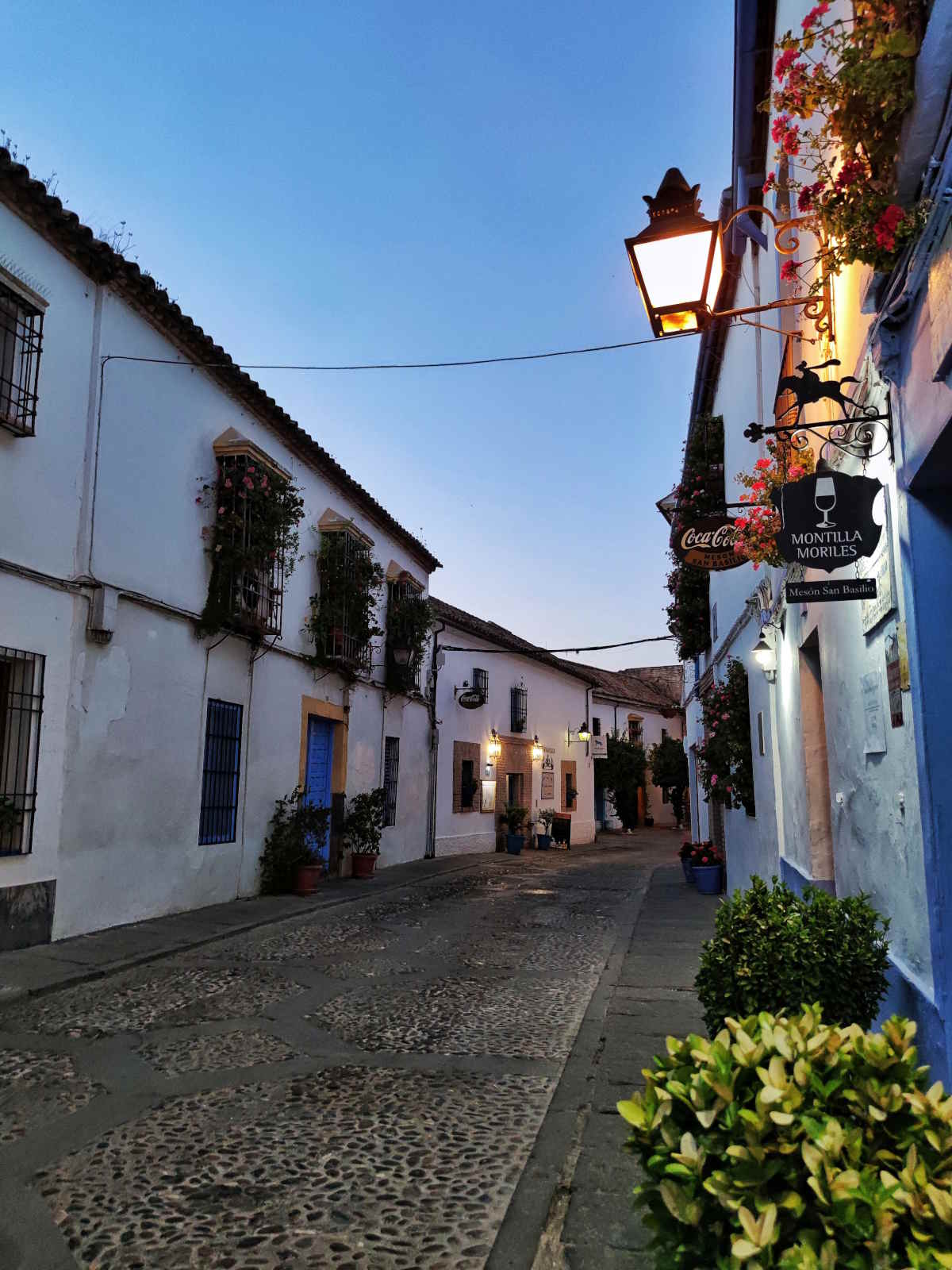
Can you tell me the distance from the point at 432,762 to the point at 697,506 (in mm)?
10029

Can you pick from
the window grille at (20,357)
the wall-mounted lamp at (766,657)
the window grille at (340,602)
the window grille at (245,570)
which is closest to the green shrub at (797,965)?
the wall-mounted lamp at (766,657)

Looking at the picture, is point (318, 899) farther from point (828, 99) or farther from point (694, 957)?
point (828, 99)

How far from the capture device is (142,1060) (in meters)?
4.69

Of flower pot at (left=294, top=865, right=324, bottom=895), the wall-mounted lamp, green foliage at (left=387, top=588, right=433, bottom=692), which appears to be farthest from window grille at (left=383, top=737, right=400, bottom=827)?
the wall-mounted lamp

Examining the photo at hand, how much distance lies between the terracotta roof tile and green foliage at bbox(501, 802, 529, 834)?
12.2m

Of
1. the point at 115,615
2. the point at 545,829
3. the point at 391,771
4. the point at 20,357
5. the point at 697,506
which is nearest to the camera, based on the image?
the point at 20,357

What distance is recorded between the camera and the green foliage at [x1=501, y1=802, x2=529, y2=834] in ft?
75.7

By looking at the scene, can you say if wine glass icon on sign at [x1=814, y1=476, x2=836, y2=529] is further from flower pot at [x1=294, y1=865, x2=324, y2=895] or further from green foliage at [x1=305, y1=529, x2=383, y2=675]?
green foliage at [x1=305, y1=529, x2=383, y2=675]

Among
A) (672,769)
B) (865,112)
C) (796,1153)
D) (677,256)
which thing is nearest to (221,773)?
(677,256)

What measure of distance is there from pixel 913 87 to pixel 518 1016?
5319 millimetres

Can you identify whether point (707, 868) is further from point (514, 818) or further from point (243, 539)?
point (514, 818)

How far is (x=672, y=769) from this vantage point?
35281 millimetres

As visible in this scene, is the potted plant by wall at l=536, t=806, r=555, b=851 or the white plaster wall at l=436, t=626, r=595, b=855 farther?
the potted plant by wall at l=536, t=806, r=555, b=851

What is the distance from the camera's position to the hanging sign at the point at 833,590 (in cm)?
376
